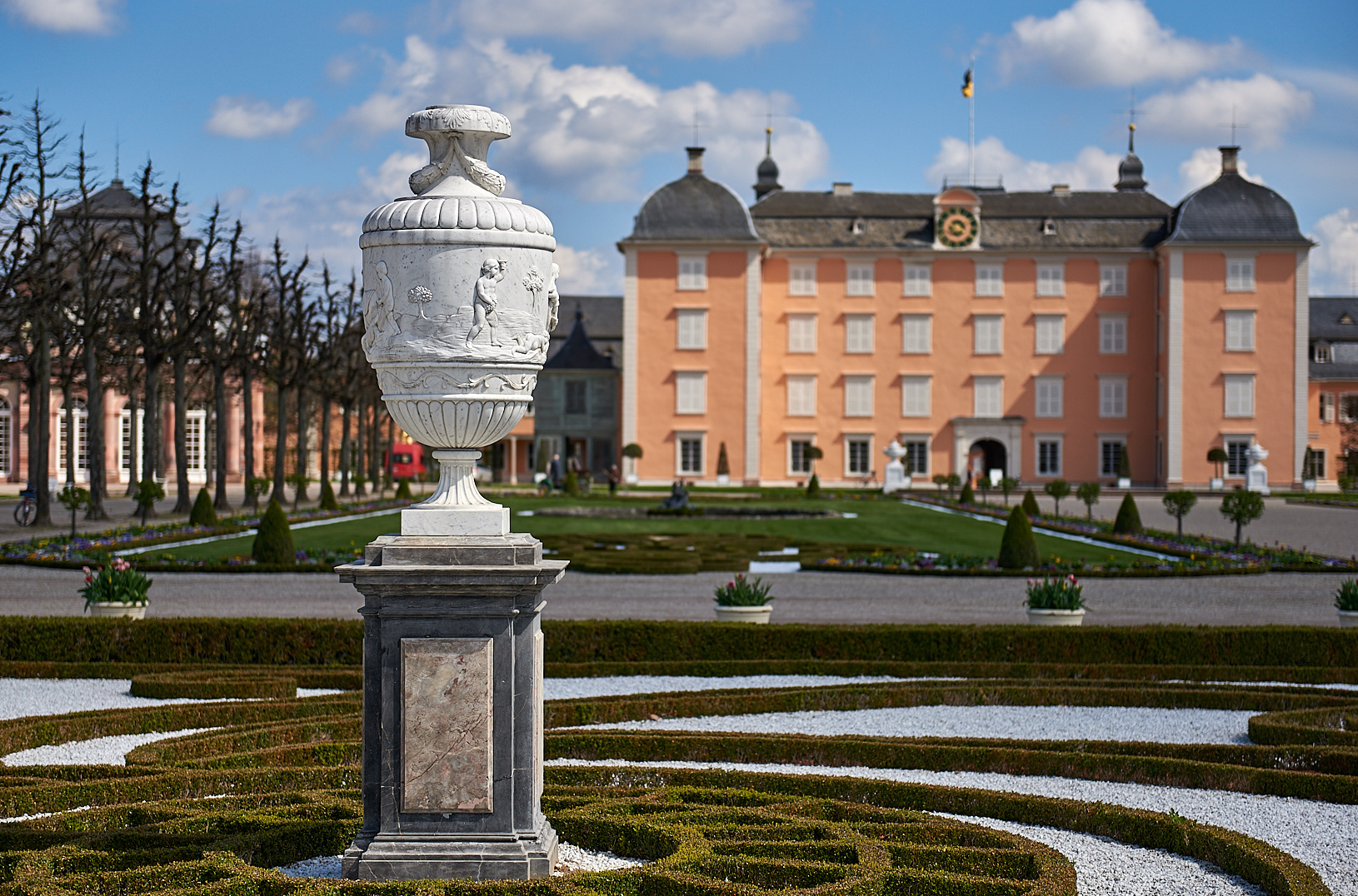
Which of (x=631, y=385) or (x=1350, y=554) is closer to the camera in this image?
(x=1350, y=554)

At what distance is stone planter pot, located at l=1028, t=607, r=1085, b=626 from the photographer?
12336 mm

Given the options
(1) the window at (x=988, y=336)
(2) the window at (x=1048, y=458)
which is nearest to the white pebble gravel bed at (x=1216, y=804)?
(1) the window at (x=988, y=336)

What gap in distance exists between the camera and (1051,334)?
55125mm

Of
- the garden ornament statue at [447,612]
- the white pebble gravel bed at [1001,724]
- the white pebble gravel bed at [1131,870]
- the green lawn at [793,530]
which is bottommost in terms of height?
the white pebble gravel bed at [1001,724]

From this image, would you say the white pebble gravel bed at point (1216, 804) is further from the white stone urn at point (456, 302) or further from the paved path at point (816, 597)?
the paved path at point (816, 597)

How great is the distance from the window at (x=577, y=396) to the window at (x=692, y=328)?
5.27m

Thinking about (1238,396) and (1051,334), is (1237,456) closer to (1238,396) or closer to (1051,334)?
(1238,396)

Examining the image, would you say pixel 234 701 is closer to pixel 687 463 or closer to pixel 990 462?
pixel 687 463

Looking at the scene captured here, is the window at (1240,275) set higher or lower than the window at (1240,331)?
higher

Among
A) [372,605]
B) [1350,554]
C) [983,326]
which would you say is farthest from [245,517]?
[983,326]

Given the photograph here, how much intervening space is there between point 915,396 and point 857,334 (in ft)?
10.7

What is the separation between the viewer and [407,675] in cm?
516

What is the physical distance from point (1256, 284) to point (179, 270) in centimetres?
3935

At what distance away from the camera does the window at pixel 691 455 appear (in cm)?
5384
